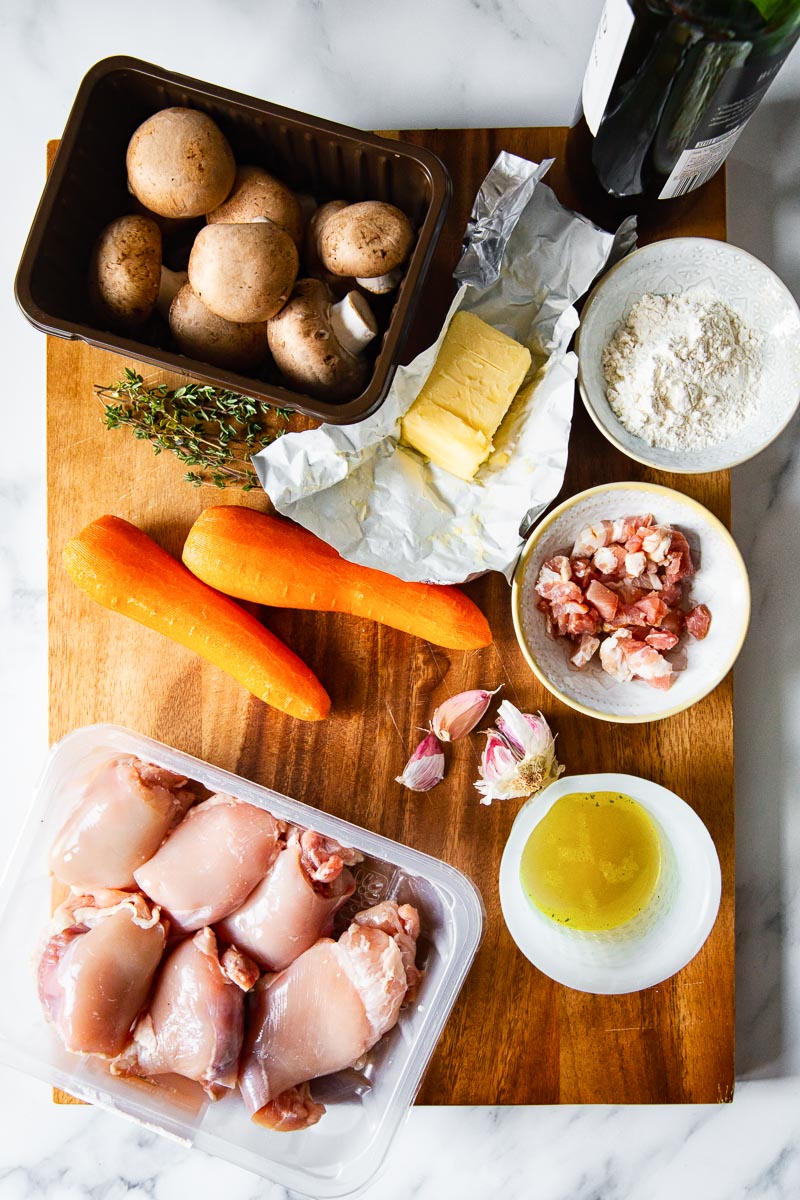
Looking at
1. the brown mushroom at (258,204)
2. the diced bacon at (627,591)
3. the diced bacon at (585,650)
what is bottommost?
the diced bacon at (585,650)

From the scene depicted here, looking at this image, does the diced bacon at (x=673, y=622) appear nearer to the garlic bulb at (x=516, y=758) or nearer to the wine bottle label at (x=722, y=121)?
the garlic bulb at (x=516, y=758)

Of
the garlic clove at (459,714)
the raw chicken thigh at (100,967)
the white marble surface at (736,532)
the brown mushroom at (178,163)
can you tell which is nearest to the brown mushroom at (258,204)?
the brown mushroom at (178,163)

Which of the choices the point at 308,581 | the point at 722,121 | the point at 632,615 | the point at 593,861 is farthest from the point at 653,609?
the point at 722,121

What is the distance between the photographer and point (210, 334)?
3.79 feet

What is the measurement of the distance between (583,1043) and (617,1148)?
0.27 metres

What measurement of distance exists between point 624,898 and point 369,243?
3.21ft

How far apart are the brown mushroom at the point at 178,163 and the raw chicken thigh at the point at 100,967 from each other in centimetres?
97

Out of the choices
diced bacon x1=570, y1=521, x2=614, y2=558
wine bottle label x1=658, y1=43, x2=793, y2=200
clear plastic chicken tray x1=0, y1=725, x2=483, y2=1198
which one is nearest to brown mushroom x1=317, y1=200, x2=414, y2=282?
wine bottle label x1=658, y1=43, x2=793, y2=200

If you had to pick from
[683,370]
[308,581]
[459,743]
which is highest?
[683,370]

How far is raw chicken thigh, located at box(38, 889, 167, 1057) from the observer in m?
1.28

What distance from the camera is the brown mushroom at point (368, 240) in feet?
3.72

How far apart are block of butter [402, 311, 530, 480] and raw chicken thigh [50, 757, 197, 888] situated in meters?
0.66

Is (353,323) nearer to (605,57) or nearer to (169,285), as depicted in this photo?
(169,285)

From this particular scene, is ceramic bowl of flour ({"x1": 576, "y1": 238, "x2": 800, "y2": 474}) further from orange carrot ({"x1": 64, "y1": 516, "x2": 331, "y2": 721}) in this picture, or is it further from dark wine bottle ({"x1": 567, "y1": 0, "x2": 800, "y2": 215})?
orange carrot ({"x1": 64, "y1": 516, "x2": 331, "y2": 721})
